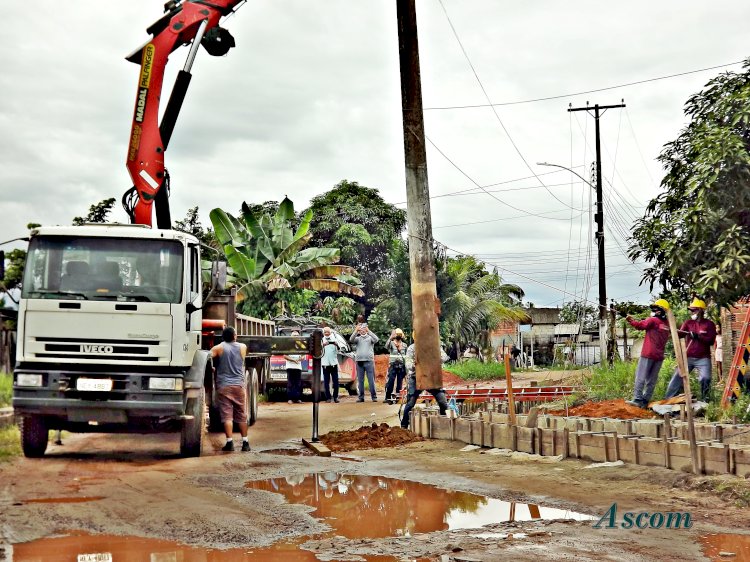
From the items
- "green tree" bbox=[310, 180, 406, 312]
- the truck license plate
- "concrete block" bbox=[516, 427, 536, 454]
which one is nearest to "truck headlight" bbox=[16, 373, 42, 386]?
the truck license plate

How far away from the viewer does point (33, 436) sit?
40.2ft

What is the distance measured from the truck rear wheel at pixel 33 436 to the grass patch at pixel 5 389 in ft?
12.0

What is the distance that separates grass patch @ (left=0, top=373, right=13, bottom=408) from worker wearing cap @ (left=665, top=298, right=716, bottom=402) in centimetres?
1104

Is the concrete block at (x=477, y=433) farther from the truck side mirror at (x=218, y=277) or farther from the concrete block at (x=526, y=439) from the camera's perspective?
the truck side mirror at (x=218, y=277)

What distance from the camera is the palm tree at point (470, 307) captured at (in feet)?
123

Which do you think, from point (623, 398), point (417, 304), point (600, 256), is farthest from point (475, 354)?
point (417, 304)

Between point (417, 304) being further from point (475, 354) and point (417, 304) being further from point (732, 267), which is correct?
point (475, 354)

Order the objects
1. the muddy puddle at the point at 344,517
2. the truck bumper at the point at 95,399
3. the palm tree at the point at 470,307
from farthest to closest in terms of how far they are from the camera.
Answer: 1. the palm tree at the point at 470,307
2. the truck bumper at the point at 95,399
3. the muddy puddle at the point at 344,517

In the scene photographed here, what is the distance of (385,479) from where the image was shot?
1066 cm

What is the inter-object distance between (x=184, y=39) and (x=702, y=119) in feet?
27.4

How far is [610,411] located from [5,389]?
10683mm

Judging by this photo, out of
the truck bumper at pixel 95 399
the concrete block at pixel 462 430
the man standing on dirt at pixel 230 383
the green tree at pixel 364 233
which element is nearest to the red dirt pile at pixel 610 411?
the concrete block at pixel 462 430

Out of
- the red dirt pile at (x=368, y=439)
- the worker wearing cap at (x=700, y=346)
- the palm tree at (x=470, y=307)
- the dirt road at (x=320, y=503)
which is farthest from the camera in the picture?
the palm tree at (x=470, y=307)

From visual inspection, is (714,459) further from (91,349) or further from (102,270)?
(102,270)
